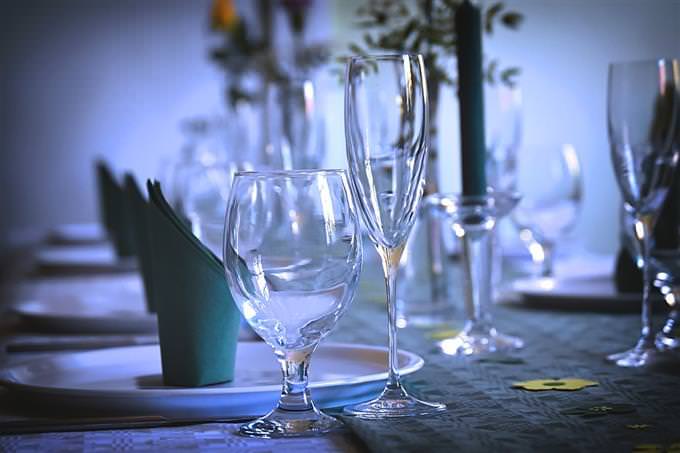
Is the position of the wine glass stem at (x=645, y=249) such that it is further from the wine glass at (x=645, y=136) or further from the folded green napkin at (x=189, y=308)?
the folded green napkin at (x=189, y=308)

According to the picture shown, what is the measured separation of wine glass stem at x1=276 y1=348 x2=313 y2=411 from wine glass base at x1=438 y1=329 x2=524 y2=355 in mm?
426

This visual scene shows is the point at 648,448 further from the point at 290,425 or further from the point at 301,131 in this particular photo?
the point at 301,131

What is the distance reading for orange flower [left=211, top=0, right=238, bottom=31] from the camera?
4.32 m

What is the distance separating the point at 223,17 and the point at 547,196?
2642 millimetres

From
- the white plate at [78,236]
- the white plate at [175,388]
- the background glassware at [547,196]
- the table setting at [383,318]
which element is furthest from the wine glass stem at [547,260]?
the white plate at [78,236]

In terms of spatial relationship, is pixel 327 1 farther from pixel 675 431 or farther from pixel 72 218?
pixel 675 431

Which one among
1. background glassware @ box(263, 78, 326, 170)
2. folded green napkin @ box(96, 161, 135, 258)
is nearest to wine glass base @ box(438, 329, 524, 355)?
background glassware @ box(263, 78, 326, 170)

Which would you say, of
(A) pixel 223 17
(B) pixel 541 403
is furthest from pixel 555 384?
(A) pixel 223 17

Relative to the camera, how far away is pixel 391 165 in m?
0.96

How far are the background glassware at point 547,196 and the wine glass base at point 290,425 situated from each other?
1044mm

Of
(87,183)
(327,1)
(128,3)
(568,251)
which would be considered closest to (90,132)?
(87,183)

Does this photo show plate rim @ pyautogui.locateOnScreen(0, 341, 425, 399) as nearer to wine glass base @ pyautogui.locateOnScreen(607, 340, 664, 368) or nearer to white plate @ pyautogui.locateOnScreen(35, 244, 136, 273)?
wine glass base @ pyautogui.locateOnScreen(607, 340, 664, 368)

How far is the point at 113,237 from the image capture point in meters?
2.78

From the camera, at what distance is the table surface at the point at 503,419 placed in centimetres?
81
